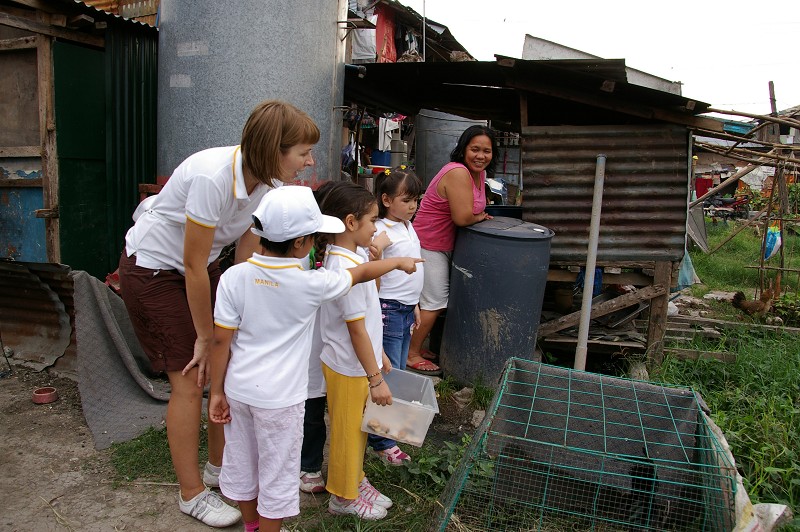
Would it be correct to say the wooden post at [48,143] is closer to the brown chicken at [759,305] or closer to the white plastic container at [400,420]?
the white plastic container at [400,420]

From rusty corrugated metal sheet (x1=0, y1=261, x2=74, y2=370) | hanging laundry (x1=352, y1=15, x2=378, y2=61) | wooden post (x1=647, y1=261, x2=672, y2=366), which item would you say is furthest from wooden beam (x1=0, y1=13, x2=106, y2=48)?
hanging laundry (x1=352, y1=15, x2=378, y2=61)

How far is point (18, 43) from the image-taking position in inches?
162

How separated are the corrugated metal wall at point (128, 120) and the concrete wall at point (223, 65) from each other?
32cm

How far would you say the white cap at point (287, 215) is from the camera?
2.06m

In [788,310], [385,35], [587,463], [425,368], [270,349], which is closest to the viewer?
[270,349]

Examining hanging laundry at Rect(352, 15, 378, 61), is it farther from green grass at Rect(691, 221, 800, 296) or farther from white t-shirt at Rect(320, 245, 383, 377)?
white t-shirt at Rect(320, 245, 383, 377)

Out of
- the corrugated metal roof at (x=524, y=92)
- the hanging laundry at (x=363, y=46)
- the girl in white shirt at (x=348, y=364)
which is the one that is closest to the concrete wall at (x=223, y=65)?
the corrugated metal roof at (x=524, y=92)

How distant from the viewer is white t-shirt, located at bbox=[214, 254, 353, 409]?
6.97 feet

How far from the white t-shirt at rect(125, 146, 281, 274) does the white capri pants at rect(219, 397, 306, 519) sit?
2.31 ft

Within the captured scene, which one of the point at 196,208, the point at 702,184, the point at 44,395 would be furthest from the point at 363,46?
the point at 702,184

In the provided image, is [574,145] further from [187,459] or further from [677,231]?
[187,459]

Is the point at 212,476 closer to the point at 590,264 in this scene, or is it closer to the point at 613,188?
the point at 590,264

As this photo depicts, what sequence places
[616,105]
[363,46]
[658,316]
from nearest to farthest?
[616,105] < [658,316] < [363,46]

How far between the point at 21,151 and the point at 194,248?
2.77 metres
